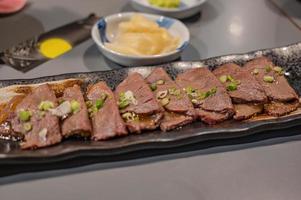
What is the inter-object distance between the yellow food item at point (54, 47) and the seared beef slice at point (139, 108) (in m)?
0.55

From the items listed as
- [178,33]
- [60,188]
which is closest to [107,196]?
[60,188]

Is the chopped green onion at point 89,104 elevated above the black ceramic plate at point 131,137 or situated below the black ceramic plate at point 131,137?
above

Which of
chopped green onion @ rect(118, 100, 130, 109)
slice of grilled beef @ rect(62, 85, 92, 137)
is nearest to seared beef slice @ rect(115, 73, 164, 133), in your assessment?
chopped green onion @ rect(118, 100, 130, 109)

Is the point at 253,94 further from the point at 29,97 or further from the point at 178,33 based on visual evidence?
the point at 29,97

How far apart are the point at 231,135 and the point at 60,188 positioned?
58cm

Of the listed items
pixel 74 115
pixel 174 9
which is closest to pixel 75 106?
pixel 74 115

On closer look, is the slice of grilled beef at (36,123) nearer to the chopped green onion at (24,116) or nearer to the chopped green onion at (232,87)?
the chopped green onion at (24,116)

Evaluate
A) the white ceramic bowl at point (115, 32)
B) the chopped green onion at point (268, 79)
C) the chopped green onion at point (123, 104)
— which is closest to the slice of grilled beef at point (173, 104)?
the chopped green onion at point (123, 104)

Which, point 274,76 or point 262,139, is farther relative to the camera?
point 274,76

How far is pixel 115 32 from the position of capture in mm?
2131

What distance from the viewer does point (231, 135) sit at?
4.96ft

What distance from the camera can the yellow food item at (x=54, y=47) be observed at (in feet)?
6.66

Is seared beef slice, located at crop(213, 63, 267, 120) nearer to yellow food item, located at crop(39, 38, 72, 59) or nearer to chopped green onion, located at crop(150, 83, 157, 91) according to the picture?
chopped green onion, located at crop(150, 83, 157, 91)

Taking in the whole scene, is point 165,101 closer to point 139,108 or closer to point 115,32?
point 139,108
